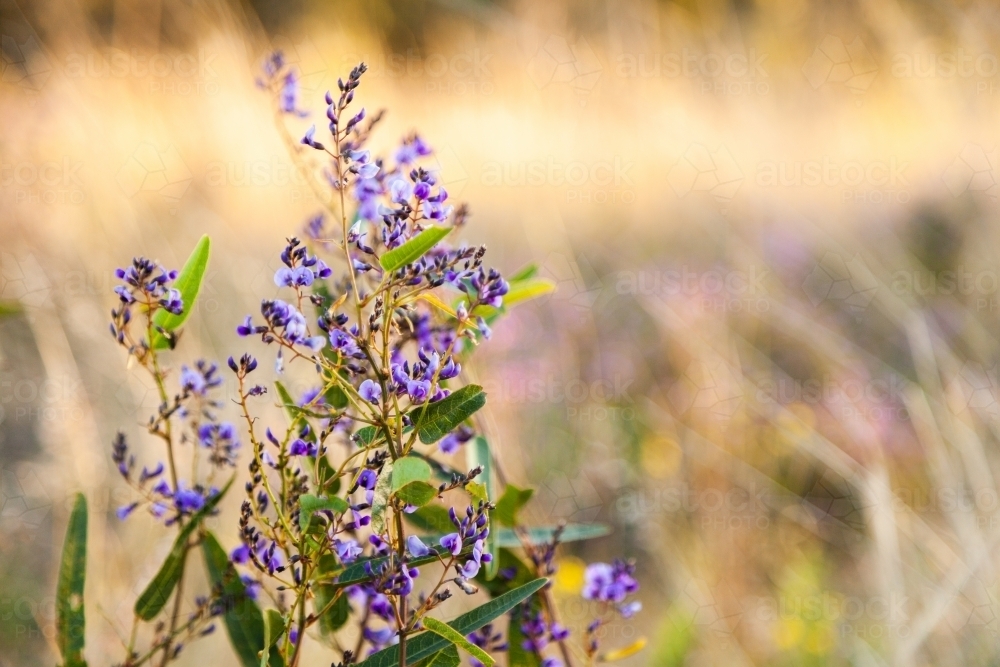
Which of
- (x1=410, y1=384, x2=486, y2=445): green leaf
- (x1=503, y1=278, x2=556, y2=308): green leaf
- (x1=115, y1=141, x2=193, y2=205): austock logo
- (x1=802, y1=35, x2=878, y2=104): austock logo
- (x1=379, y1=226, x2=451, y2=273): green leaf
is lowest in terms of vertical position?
(x1=410, y1=384, x2=486, y2=445): green leaf

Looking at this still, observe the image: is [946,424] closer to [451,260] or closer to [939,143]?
[451,260]

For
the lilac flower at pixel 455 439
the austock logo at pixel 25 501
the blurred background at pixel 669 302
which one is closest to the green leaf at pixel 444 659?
the lilac flower at pixel 455 439

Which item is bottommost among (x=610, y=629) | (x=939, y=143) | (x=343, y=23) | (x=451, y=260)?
(x=610, y=629)

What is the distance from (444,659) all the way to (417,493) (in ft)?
0.58

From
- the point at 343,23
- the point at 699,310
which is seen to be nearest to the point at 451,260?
the point at 699,310

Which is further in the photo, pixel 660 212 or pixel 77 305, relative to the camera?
pixel 660 212

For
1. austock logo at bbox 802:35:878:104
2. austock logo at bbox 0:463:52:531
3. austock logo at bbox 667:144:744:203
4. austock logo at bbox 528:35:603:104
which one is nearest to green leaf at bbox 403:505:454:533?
austock logo at bbox 0:463:52:531

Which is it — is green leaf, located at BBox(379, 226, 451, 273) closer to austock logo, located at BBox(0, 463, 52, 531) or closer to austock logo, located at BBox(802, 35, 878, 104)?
austock logo, located at BBox(0, 463, 52, 531)

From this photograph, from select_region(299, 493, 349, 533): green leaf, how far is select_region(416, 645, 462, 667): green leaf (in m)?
0.17

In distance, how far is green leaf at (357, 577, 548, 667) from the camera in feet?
2.23

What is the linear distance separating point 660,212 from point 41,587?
4336 millimetres

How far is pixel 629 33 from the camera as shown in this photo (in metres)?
7.09

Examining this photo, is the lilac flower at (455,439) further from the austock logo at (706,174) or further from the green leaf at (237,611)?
the austock logo at (706,174)

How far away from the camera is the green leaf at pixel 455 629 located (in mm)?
680
